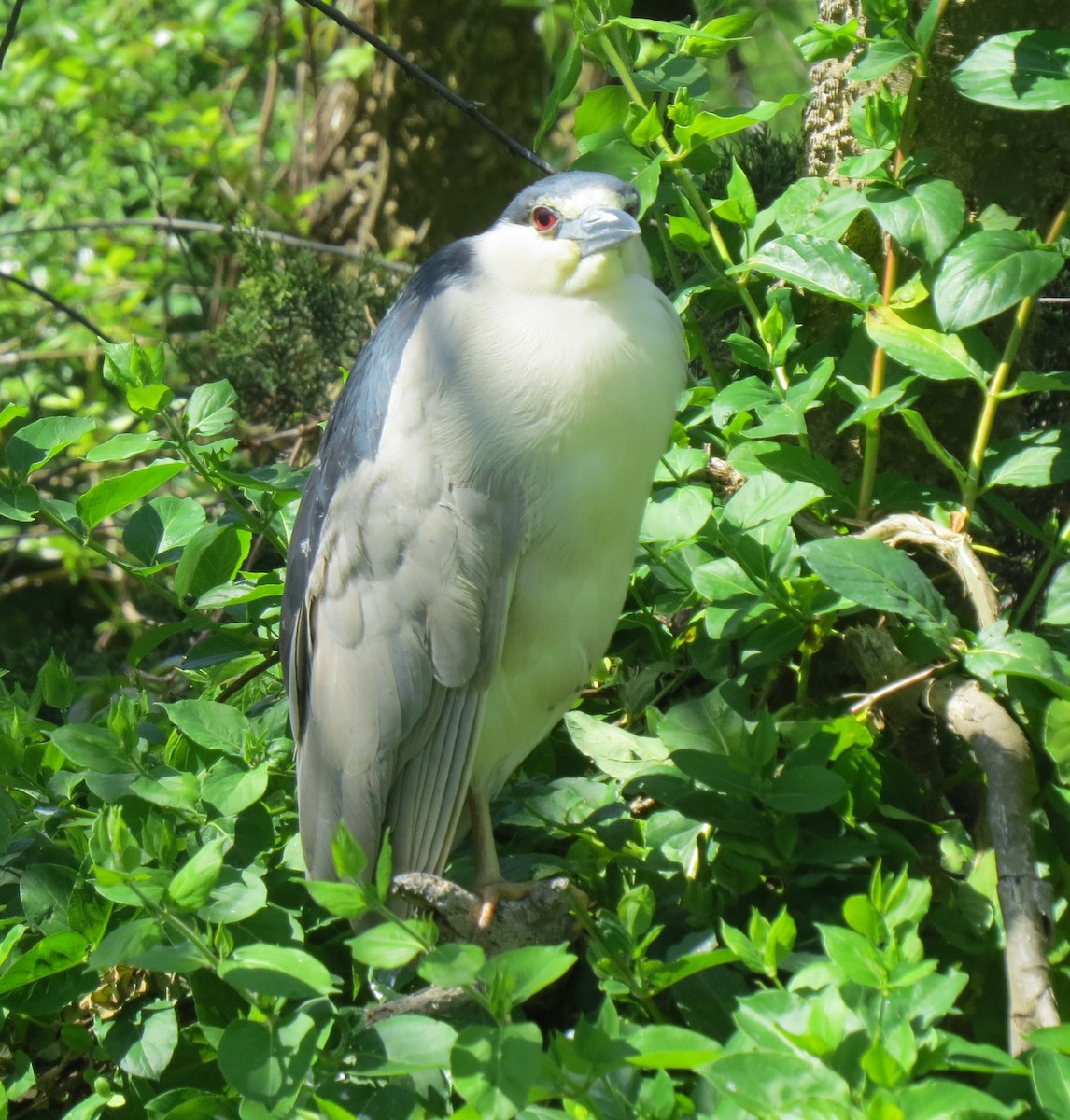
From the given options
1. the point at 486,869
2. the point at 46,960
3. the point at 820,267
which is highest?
the point at 820,267

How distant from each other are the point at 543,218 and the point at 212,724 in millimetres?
884

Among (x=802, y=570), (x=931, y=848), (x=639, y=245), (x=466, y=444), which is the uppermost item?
(x=639, y=245)

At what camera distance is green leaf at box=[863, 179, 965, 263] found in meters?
1.60

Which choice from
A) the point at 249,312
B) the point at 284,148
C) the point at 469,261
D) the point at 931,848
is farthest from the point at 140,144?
the point at 931,848

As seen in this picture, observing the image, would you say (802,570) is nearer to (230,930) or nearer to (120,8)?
(230,930)

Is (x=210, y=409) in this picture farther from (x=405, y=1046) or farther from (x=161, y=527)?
(x=405, y=1046)

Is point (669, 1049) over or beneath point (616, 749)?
over

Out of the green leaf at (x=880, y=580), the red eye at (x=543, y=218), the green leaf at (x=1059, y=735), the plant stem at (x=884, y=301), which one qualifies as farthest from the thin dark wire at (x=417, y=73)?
the green leaf at (x=1059, y=735)

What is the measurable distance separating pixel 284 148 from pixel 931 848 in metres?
4.27

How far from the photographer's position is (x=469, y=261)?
76.5 inches

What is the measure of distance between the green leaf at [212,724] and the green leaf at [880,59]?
1.21m

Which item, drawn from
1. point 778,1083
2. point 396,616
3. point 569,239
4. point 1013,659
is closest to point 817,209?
point 569,239

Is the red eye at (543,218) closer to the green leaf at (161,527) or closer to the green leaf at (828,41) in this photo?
the green leaf at (828,41)

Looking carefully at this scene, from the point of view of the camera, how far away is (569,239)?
6.00 feet
